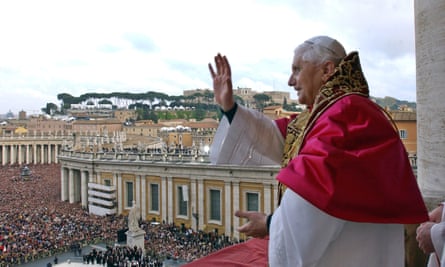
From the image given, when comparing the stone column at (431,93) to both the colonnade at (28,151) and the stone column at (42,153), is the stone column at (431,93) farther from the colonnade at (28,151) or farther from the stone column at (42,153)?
the stone column at (42,153)

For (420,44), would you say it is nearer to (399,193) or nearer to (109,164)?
(399,193)

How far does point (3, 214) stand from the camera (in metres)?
24.5

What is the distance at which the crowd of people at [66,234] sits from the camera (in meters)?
17.9

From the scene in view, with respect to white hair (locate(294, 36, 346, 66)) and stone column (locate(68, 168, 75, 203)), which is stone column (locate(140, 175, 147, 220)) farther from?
white hair (locate(294, 36, 346, 66))

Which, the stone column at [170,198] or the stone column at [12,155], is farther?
the stone column at [12,155]

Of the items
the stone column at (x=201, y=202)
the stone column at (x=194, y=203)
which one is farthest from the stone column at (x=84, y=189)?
the stone column at (x=201, y=202)

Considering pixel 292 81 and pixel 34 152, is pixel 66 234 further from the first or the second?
pixel 34 152

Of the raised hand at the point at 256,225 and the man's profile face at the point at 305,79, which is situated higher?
the man's profile face at the point at 305,79

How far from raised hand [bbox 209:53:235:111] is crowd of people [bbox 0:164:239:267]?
14.8m

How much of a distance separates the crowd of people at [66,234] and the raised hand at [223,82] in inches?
581

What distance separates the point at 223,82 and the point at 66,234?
20.5m

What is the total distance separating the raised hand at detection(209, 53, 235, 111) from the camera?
2283 millimetres

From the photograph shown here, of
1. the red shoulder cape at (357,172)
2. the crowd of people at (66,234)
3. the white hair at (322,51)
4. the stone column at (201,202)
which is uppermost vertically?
the white hair at (322,51)

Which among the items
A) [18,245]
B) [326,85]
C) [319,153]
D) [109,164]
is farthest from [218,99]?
[109,164]
